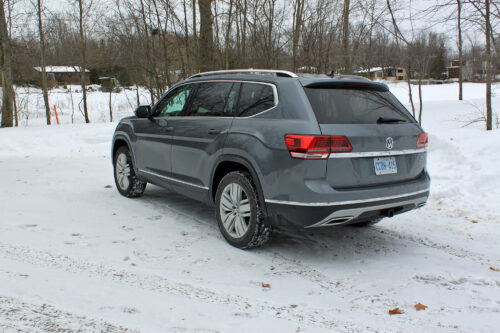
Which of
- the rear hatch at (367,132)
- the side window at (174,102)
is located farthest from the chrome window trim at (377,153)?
the side window at (174,102)

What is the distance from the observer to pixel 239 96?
4.56 m

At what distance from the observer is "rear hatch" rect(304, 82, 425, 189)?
3.78 metres

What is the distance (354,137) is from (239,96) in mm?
1368

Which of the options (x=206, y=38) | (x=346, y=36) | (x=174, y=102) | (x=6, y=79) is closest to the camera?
(x=174, y=102)

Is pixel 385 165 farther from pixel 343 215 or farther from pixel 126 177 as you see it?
pixel 126 177

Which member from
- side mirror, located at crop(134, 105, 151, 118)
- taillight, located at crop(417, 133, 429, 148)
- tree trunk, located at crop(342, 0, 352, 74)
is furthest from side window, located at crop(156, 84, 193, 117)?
tree trunk, located at crop(342, 0, 352, 74)

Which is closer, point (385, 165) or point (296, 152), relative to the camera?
point (296, 152)

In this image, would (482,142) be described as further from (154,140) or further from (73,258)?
(73,258)

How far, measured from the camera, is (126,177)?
663cm

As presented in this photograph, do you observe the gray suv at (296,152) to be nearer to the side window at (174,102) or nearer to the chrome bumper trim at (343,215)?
the chrome bumper trim at (343,215)

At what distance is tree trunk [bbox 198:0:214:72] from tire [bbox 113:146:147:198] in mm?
6608

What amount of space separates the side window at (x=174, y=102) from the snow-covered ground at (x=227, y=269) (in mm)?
1339

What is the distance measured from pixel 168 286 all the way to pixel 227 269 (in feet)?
2.05

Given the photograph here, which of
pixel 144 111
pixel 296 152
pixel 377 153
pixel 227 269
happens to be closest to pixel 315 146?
pixel 296 152
